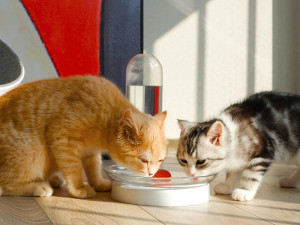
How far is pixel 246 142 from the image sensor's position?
1691 millimetres

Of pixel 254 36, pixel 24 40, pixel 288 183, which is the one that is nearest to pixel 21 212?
pixel 288 183

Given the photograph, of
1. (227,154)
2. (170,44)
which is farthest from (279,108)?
(170,44)

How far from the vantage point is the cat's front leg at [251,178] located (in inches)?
64.0

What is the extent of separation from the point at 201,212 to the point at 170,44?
1.84 meters

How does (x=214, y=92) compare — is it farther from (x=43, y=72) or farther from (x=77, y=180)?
(x=77, y=180)

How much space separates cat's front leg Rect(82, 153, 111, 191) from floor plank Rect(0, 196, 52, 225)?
0.29 m

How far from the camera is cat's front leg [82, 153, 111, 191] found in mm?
1775

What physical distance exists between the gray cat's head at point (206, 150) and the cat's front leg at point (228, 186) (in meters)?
0.13

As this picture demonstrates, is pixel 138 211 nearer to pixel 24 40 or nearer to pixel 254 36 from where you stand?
pixel 24 40

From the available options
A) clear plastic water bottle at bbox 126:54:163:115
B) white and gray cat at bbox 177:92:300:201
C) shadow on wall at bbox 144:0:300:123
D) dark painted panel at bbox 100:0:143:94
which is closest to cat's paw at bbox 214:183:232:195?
white and gray cat at bbox 177:92:300:201

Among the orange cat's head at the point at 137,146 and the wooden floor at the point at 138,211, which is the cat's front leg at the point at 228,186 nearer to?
the wooden floor at the point at 138,211

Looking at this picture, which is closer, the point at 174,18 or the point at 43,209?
the point at 43,209

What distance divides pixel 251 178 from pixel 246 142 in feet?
0.50

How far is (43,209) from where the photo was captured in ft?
4.77
